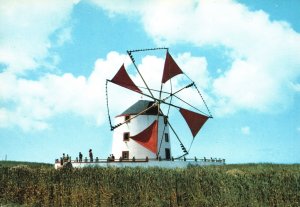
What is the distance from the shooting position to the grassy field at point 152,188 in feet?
41.6

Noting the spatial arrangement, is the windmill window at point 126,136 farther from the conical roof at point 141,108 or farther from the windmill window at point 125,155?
the conical roof at point 141,108

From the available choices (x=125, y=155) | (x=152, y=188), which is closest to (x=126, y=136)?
(x=125, y=155)

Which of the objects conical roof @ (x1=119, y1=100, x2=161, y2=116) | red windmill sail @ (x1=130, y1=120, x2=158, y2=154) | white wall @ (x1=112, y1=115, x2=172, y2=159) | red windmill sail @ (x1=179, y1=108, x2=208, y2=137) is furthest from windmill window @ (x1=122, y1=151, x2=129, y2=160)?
red windmill sail @ (x1=179, y1=108, x2=208, y2=137)

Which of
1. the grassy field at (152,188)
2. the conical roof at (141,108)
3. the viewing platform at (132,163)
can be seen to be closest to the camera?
the grassy field at (152,188)

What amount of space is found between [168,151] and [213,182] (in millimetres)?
23602

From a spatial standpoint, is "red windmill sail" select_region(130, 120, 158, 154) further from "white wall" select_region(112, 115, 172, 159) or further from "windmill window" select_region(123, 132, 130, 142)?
"windmill window" select_region(123, 132, 130, 142)

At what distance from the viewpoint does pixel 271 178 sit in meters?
13.0

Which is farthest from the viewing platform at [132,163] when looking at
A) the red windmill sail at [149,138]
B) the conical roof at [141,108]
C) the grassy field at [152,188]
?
the grassy field at [152,188]

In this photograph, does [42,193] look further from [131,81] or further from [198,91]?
[198,91]

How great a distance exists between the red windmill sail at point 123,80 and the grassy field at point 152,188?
17.9m

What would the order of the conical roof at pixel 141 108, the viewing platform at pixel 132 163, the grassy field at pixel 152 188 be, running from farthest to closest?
the conical roof at pixel 141 108 → the viewing platform at pixel 132 163 → the grassy field at pixel 152 188

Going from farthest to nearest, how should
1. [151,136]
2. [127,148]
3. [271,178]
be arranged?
[127,148] < [151,136] < [271,178]

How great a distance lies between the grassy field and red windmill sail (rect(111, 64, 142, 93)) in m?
17.9

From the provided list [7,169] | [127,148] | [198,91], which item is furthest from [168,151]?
[7,169]
